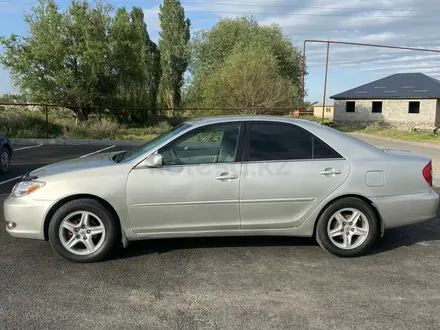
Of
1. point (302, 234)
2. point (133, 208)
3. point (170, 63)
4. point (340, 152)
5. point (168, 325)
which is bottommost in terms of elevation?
point (168, 325)

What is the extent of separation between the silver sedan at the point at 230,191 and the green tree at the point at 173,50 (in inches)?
1555

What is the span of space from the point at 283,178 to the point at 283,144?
413 mm

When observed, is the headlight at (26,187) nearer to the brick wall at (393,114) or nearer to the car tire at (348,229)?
the car tire at (348,229)

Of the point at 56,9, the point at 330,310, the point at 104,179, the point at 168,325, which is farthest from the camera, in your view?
the point at 56,9

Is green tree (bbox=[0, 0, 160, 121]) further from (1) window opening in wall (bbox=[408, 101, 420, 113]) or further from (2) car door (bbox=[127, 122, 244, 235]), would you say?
(1) window opening in wall (bbox=[408, 101, 420, 113])

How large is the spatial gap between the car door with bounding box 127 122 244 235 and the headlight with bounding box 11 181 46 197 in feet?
3.08

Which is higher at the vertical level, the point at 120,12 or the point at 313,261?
the point at 120,12

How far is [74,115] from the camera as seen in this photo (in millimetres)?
25141

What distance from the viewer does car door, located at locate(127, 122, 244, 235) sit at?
13.9 ft

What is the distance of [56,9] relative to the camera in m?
23.6

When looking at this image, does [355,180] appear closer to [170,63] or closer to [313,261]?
[313,261]

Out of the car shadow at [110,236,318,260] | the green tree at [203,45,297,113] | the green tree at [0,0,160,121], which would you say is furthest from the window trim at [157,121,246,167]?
the green tree at [203,45,297,113]

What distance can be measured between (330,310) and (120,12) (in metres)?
26.1

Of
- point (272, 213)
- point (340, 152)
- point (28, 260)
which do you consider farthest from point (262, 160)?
point (28, 260)
